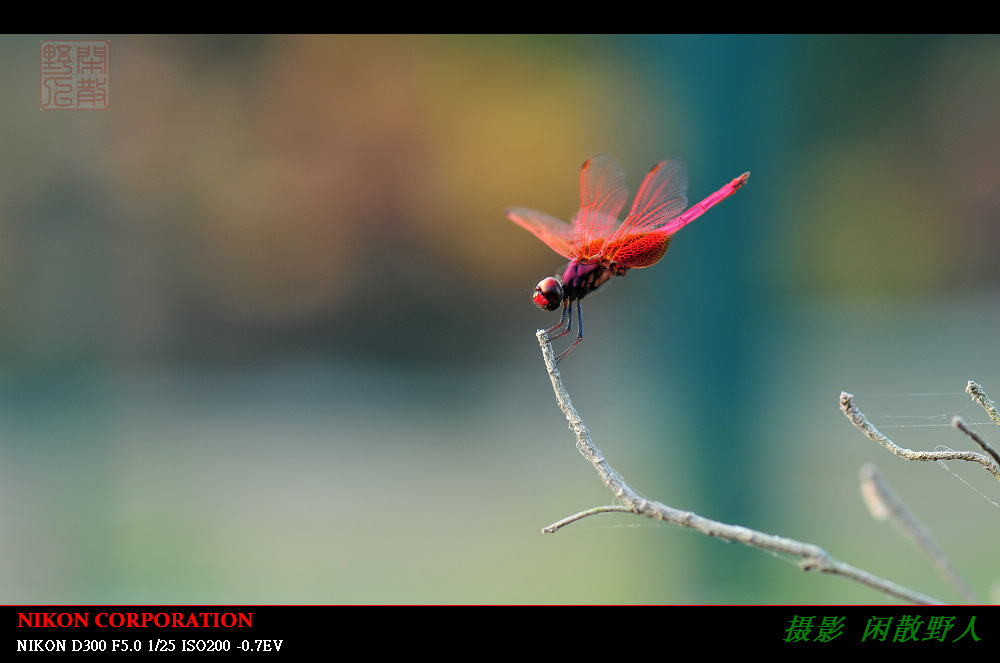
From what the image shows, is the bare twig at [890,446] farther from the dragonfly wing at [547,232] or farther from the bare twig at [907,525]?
the dragonfly wing at [547,232]

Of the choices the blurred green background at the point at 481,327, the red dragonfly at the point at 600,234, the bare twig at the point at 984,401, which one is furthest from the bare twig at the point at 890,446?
the blurred green background at the point at 481,327

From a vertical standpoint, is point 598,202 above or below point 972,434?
above

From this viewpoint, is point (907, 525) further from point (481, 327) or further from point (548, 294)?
point (481, 327)

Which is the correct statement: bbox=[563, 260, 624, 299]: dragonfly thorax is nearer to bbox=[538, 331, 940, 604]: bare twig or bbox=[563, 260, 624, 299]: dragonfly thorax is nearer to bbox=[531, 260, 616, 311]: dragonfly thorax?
bbox=[531, 260, 616, 311]: dragonfly thorax

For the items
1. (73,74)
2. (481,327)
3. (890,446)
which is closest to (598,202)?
(890,446)

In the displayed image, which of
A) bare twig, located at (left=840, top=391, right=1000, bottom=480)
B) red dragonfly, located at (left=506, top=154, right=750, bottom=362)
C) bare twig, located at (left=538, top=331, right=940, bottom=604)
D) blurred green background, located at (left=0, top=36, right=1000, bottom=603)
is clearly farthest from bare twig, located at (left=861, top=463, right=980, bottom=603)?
blurred green background, located at (left=0, top=36, right=1000, bottom=603)
